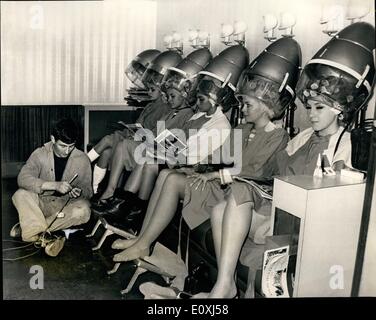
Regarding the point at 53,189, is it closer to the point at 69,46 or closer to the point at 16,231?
the point at 16,231

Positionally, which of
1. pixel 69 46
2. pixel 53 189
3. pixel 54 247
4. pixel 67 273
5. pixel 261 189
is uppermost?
pixel 69 46

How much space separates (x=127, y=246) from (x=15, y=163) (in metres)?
0.66

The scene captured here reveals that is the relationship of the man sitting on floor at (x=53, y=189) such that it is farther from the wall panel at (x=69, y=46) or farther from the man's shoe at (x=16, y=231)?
the wall panel at (x=69, y=46)

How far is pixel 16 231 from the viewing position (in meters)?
2.32

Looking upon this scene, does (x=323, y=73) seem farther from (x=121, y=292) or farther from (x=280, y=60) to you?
(x=121, y=292)

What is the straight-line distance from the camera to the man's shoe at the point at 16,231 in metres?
2.31

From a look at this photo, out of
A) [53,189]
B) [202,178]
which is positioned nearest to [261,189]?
[202,178]

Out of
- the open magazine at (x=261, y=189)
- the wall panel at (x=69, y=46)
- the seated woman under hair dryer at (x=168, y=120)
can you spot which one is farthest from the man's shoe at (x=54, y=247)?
the open magazine at (x=261, y=189)

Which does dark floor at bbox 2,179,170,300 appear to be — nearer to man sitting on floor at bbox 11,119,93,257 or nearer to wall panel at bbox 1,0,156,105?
man sitting on floor at bbox 11,119,93,257

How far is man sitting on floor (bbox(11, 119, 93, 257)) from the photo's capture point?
232 centimetres

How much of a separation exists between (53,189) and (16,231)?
252 millimetres

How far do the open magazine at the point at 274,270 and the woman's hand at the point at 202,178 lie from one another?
0.43 m

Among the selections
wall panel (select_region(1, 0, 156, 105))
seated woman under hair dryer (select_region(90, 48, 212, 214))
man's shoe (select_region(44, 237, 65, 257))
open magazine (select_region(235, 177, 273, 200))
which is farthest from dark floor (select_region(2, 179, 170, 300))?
open magazine (select_region(235, 177, 273, 200))

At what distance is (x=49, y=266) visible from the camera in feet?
7.63
